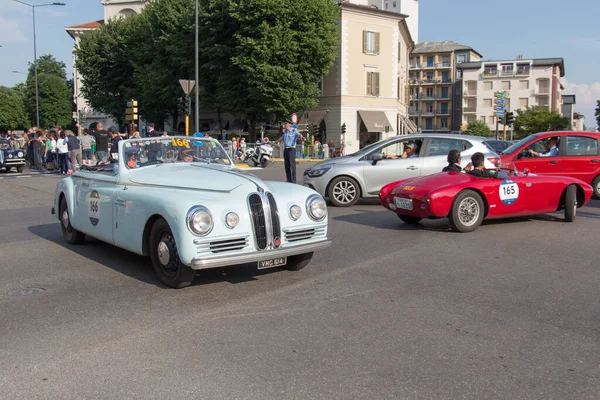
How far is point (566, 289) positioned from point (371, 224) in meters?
4.35

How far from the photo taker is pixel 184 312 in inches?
190

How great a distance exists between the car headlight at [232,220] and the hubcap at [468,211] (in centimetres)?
452

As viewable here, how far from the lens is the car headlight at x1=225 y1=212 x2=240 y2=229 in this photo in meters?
5.26

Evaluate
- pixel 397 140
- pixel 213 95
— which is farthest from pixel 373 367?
pixel 213 95

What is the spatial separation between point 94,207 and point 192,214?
2354 millimetres

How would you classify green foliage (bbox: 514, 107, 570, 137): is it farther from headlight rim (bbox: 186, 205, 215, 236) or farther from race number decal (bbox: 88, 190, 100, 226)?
headlight rim (bbox: 186, 205, 215, 236)

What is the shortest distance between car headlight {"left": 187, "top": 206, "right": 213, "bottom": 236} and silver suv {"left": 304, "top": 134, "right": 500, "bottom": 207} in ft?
23.1

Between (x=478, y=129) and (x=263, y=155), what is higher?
(x=478, y=129)

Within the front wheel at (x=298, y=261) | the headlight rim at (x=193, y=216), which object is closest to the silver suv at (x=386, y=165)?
the front wheel at (x=298, y=261)

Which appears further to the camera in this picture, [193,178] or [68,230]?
[68,230]

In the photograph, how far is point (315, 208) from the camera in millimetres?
5910

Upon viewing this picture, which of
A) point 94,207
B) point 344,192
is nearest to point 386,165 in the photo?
point 344,192

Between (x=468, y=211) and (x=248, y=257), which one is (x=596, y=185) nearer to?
(x=468, y=211)

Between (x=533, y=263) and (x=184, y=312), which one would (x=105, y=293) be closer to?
(x=184, y=312)
